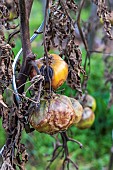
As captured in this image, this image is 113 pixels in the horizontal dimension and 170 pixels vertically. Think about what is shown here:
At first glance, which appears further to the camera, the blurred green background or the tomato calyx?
the blurred green background

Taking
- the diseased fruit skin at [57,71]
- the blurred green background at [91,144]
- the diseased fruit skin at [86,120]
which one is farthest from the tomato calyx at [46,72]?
the blurred green background at [91,144]

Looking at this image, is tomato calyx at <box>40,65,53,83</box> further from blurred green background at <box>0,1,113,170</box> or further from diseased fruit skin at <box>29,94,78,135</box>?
blurred green background at <box>0,1,113,170</box>

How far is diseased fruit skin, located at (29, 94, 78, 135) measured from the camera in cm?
81

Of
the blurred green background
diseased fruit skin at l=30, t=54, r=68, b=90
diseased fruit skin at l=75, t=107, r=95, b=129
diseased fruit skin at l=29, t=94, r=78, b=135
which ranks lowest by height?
the blurred green background

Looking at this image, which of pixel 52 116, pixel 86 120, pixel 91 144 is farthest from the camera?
pixel 91 144

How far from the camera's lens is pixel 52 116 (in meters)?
0.81

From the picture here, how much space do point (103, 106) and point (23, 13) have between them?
2.59 m

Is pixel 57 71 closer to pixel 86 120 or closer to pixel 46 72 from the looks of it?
pixel 46 72

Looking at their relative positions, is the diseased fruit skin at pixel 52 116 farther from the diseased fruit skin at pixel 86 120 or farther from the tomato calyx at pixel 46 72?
the diseased fruit skin at pixel 86 120

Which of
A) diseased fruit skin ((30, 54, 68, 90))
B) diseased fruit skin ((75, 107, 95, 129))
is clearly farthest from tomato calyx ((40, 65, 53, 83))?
diseased fruit skin ((75, 107, 95, 129))

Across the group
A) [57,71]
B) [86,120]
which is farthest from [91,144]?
[57,71]

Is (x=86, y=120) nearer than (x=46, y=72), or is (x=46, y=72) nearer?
(x=46, y=72)

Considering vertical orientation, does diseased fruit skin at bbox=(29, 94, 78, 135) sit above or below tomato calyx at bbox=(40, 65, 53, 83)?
below

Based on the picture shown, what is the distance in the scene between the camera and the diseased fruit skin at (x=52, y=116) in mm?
808
